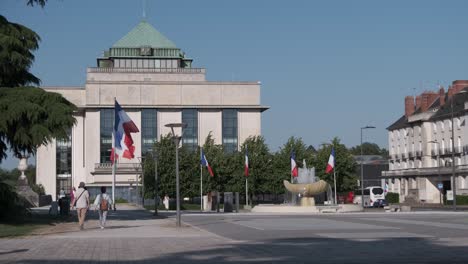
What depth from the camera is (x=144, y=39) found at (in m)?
128

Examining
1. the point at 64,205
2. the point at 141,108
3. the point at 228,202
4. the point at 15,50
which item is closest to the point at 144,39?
the point at 141,108

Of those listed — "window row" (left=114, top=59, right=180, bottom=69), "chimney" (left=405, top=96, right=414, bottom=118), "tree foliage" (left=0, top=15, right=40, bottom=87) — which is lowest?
"tree foliage" (left=0, top=15, right=40, bottom=87)

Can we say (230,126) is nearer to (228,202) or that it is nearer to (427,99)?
(427,99)

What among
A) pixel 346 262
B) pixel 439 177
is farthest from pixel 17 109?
pixel 439 177

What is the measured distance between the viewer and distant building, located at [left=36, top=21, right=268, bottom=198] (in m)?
117

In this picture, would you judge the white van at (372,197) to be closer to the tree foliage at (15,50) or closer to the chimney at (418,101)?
the chimney at (418,101)

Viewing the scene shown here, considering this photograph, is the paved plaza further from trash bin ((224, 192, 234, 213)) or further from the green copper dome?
the green copper dome

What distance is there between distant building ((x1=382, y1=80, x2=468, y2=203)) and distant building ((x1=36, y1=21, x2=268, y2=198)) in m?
20.9

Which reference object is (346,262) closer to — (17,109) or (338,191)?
(17,109)

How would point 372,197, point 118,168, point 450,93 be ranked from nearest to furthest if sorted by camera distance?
point 372,197 → point 450,93 → point 118,168

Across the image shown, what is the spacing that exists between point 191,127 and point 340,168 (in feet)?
106

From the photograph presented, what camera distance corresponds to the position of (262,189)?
90938mm

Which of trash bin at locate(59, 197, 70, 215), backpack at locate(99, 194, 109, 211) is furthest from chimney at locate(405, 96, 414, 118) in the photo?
backpack at locate(99, 194, 109, 211)

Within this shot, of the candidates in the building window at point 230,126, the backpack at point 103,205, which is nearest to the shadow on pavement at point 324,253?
the backpack at point 103,205
